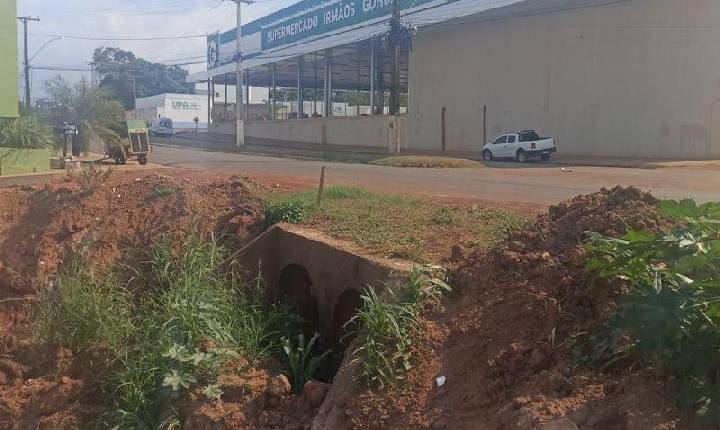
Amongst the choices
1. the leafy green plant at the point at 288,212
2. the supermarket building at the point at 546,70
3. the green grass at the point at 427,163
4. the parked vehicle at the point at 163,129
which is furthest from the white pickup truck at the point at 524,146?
the parked vehicle at the point at 163,129

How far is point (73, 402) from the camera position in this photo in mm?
6973

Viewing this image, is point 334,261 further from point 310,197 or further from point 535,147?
point 535,147

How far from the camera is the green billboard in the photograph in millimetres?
18781

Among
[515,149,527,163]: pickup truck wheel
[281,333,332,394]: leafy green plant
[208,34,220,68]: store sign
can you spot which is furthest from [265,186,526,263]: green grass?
[208,34,220,68]: store sign

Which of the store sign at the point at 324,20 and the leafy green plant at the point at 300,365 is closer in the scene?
the leafy green plant at the point at 300,365

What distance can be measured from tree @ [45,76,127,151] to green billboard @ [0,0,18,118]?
12.6 meters

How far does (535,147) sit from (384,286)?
100 ft

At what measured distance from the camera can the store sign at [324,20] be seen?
148 feet

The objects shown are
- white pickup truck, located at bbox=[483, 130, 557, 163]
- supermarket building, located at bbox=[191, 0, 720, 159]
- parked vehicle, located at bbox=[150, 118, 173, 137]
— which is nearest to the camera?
supermarket building, located at bbox=[191, 0, 720, 159]

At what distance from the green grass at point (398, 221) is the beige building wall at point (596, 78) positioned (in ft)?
92.6

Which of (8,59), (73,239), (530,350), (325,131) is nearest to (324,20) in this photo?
(325,131)

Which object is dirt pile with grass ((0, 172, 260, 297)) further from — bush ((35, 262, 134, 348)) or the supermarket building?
the supermarket building

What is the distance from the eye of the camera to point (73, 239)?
10.6 metres

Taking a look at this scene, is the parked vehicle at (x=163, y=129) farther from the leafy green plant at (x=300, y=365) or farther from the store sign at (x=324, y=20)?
the leafy green plant at (x=300, y=365)
